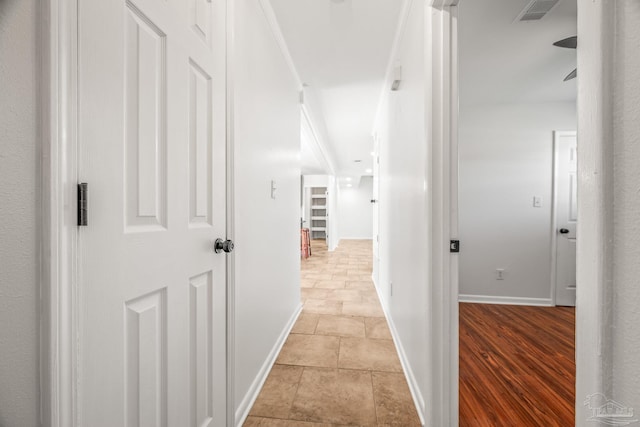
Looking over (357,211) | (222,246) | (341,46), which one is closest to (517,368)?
(222,246)

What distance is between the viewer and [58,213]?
0.52 meters

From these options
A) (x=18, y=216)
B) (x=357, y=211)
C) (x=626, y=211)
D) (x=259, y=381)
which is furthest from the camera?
(x=357, y=211)

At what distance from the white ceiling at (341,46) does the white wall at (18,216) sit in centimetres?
166

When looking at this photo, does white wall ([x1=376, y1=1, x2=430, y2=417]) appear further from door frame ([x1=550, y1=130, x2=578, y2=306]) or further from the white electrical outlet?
door frame ([x1=550, y1=130, x2=578, y2=306])

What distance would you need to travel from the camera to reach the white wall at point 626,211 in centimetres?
37

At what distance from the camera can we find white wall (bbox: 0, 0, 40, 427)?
48 centimetres

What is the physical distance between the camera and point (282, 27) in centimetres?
198

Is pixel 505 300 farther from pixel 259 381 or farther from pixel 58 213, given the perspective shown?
pixel 58 213

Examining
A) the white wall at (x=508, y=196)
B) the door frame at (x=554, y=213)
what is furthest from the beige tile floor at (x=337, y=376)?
the door frame at (x=554, y=213)

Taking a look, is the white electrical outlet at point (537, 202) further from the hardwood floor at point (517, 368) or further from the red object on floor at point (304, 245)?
the red object on floor at point (304, 245)

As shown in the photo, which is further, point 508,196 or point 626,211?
point 508,196

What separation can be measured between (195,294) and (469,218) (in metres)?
3.27

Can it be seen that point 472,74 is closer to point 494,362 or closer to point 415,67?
point 415,67

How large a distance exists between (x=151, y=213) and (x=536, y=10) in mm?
2470
